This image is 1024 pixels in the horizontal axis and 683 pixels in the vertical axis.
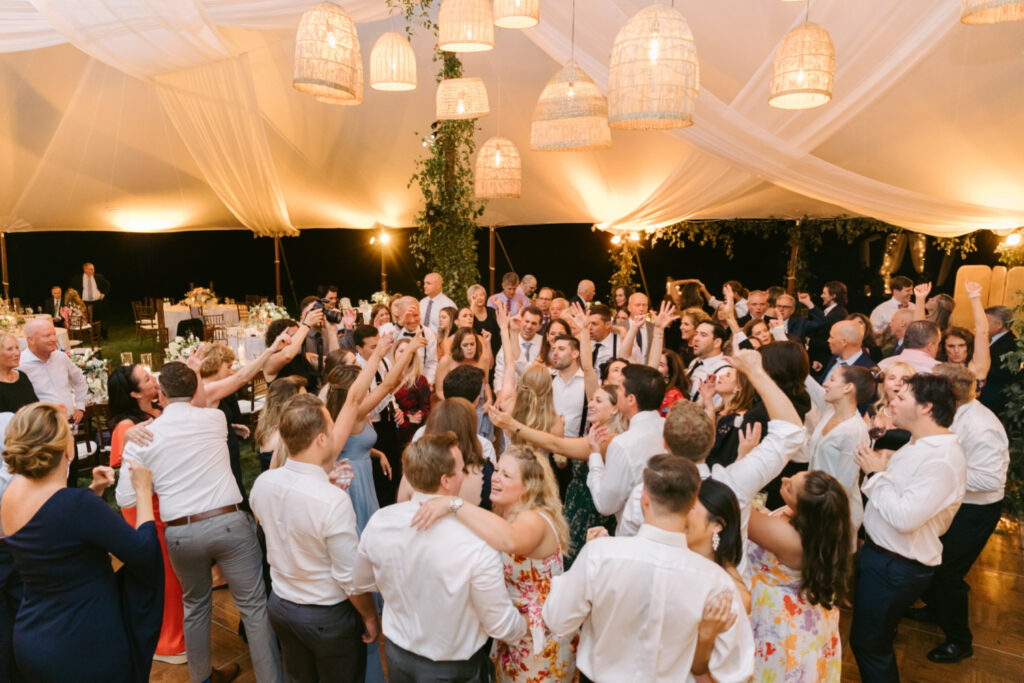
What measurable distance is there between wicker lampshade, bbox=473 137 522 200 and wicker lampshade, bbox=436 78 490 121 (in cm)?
27

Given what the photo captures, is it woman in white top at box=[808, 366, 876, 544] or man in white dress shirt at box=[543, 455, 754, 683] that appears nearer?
man in white dress shirt at box=[543, 455, 754, 683]

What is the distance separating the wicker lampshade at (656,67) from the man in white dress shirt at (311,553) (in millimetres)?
1811

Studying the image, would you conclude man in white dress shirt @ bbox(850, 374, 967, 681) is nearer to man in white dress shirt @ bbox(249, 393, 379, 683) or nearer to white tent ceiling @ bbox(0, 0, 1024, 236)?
man in white dress shirt @ bbox(249, 393, 379, 683)

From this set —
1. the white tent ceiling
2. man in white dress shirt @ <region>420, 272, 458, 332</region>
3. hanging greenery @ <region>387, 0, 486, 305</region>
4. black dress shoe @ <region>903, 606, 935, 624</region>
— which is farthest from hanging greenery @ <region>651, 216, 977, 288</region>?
black dress shoe @ <region>903, 606, 935, 624</region>

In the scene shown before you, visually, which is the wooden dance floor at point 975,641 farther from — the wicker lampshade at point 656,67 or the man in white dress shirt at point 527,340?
the wicker lampshade at point 656,67

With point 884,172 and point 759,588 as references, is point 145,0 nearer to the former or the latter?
point 759,588

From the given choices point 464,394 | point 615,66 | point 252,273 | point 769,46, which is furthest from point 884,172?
point 252,273

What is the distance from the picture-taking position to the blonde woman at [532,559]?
86.4 inches

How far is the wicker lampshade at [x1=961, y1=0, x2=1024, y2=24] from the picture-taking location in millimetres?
2736

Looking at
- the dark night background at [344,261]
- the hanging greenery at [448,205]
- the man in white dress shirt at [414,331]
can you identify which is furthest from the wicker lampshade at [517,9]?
the dark night background at [344,261]

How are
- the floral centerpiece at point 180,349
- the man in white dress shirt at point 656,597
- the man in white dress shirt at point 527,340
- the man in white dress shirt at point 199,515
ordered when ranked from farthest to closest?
the floral centerpiece at point 180,349
the man in white dress shirt at point 527,340
the man in white dress shirt at point 199,515
the man in white dress shirt at point 656,597

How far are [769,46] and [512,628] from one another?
513 centimetres

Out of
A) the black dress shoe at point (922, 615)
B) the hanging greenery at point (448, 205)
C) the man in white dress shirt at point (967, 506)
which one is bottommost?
the black dress shoe at point (922, 615)

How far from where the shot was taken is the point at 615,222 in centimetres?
891
